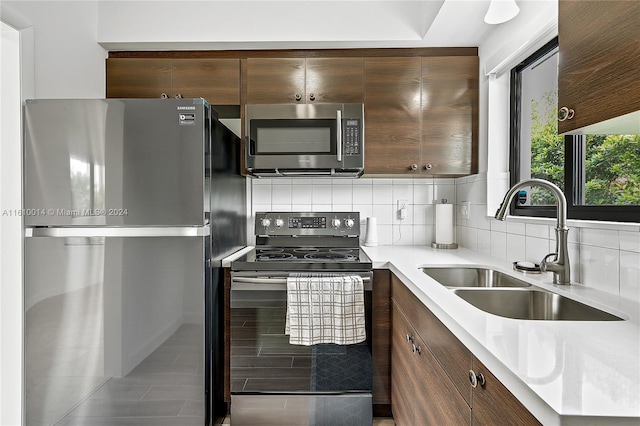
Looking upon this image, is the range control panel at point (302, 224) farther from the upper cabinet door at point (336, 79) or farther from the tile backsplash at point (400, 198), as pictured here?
the upper cabinet door at point (336, 79)

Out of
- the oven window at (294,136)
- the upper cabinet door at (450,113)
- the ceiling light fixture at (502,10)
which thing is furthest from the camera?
the upper cabinet door at (450,113)

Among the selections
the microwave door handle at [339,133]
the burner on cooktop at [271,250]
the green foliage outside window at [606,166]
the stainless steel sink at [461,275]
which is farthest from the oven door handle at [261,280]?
the green foliage outside window at [606,166]

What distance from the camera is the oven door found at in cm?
198

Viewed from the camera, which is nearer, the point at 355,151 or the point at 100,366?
the point at 100,366

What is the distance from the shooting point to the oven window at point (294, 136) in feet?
7.38

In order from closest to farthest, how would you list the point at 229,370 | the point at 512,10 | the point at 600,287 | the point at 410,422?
the point at 600,287 < the point at 410,422 < the point at 512,10 < the point at 229,370

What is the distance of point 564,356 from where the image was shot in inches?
30.2

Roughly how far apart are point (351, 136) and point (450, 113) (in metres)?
0.66

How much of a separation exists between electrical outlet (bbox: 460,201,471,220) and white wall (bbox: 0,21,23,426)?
96.8 inches

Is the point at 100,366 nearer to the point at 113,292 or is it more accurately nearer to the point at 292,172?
the point at 113,292

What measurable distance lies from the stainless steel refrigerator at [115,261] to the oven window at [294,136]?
52cm

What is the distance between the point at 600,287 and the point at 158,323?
1.81m

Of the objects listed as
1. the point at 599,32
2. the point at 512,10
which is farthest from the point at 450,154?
the point at 599,32

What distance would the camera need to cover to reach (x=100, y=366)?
1.78 metres
